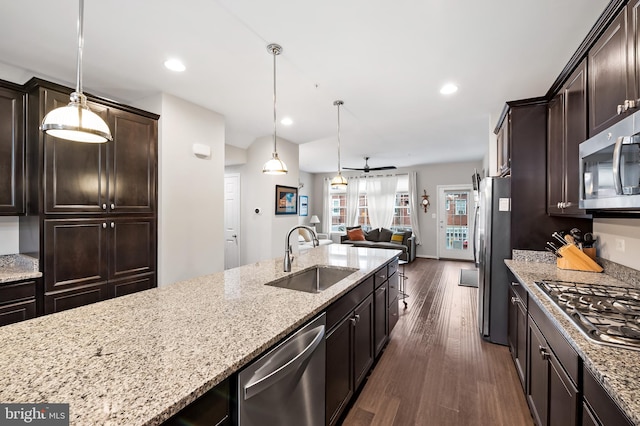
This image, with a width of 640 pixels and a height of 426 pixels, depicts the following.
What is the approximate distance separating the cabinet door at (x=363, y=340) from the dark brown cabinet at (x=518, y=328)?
1.07 metres

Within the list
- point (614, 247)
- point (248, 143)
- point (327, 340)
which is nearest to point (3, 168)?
point (327, 340)

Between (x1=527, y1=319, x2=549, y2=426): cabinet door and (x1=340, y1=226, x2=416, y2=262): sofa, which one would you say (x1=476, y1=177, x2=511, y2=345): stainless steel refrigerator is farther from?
(x1=340, y1=226, x2=416, y2=262): sofa

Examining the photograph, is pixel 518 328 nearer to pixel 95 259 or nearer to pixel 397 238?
pixel 95 259

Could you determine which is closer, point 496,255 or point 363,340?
point 363,340

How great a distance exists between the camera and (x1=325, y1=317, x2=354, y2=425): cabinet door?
1.56 metres

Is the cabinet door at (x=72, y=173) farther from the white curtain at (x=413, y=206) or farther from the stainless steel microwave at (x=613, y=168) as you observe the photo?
the white curtain at (x=413, y=206)

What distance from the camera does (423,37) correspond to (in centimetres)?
200

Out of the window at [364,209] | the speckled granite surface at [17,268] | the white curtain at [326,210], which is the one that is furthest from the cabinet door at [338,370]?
the white curtain at [326,210]

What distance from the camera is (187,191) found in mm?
3236

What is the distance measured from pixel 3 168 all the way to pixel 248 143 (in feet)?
10.5

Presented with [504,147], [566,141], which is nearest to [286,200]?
[504,147]

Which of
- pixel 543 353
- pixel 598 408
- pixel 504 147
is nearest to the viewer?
pixel 598 408

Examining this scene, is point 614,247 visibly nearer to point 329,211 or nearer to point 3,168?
point 3,168

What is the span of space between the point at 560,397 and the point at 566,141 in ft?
6.13
